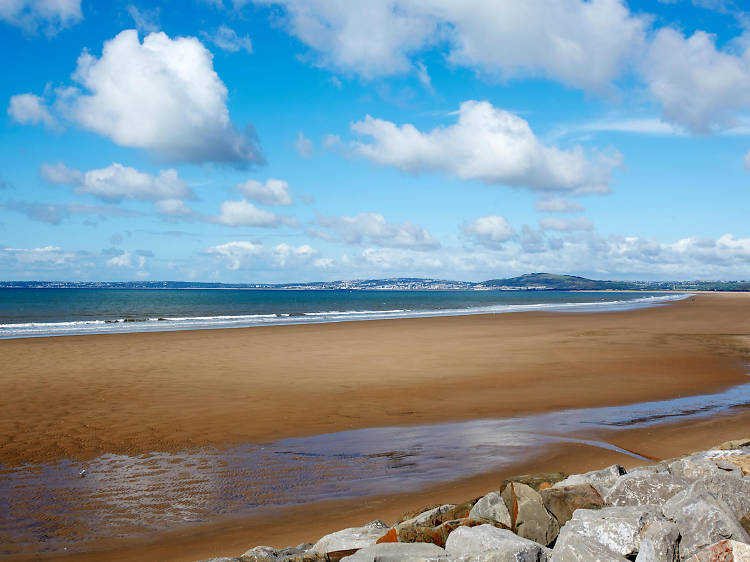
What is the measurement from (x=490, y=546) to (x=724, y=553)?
1582 mm

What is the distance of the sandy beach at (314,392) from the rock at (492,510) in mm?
1498

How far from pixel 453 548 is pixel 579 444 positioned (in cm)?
607

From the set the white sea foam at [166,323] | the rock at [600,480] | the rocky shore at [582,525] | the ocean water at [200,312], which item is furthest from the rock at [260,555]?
the ocean water at [200,312]

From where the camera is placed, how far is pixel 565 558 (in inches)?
159

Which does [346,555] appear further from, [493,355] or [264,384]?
[493,355]

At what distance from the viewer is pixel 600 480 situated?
6027 millimetres

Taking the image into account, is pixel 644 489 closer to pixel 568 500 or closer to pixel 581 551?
pixel 568 500

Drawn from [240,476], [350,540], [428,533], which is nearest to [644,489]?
[428,533]

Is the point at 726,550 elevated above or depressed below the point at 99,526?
above

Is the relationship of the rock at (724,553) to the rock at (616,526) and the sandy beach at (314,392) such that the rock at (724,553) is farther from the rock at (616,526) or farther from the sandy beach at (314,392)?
the sandy beach at (314,392)

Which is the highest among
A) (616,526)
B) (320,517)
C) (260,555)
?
(616,526)

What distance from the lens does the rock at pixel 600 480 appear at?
5711 millimetres

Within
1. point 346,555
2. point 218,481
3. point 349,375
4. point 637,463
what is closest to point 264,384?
point 349,375

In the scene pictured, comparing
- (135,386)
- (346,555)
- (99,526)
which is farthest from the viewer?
(135,386)
